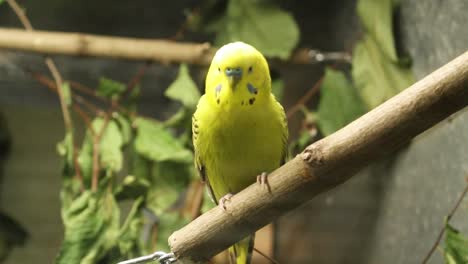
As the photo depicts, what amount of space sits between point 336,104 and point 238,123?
68cm

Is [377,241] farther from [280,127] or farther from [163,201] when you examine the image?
[280,127]

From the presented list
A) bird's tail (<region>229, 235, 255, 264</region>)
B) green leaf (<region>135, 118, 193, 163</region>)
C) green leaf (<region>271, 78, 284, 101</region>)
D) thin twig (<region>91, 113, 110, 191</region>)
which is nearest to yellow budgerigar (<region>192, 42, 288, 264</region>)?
bird's tail (<region>229, 235, 255, 264</region>)

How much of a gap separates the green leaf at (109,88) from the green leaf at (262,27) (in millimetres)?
358

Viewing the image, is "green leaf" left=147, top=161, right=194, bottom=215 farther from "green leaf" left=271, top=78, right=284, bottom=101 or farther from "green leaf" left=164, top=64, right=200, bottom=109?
"green leaf" left=271, top=78, right=284, bottom=101

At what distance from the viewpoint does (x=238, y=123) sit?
46.9 inches

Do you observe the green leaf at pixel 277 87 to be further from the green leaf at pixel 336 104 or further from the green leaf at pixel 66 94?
the green leaf at pixel 66 94

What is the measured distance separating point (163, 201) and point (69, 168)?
28 cm

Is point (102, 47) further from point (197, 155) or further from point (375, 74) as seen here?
point (375, 74)

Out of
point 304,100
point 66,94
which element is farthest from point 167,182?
point 304,100

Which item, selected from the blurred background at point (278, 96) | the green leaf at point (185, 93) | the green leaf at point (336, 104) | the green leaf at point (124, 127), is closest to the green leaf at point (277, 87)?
the blurred background at point (278, 96)

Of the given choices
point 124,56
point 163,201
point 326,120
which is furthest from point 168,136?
point 326,120

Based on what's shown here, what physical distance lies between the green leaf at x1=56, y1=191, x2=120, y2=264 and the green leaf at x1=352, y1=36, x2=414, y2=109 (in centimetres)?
79

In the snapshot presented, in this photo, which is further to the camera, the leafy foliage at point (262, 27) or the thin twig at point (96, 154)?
the leafy foliage at point (262, 27)

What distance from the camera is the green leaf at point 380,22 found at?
5.66ft
